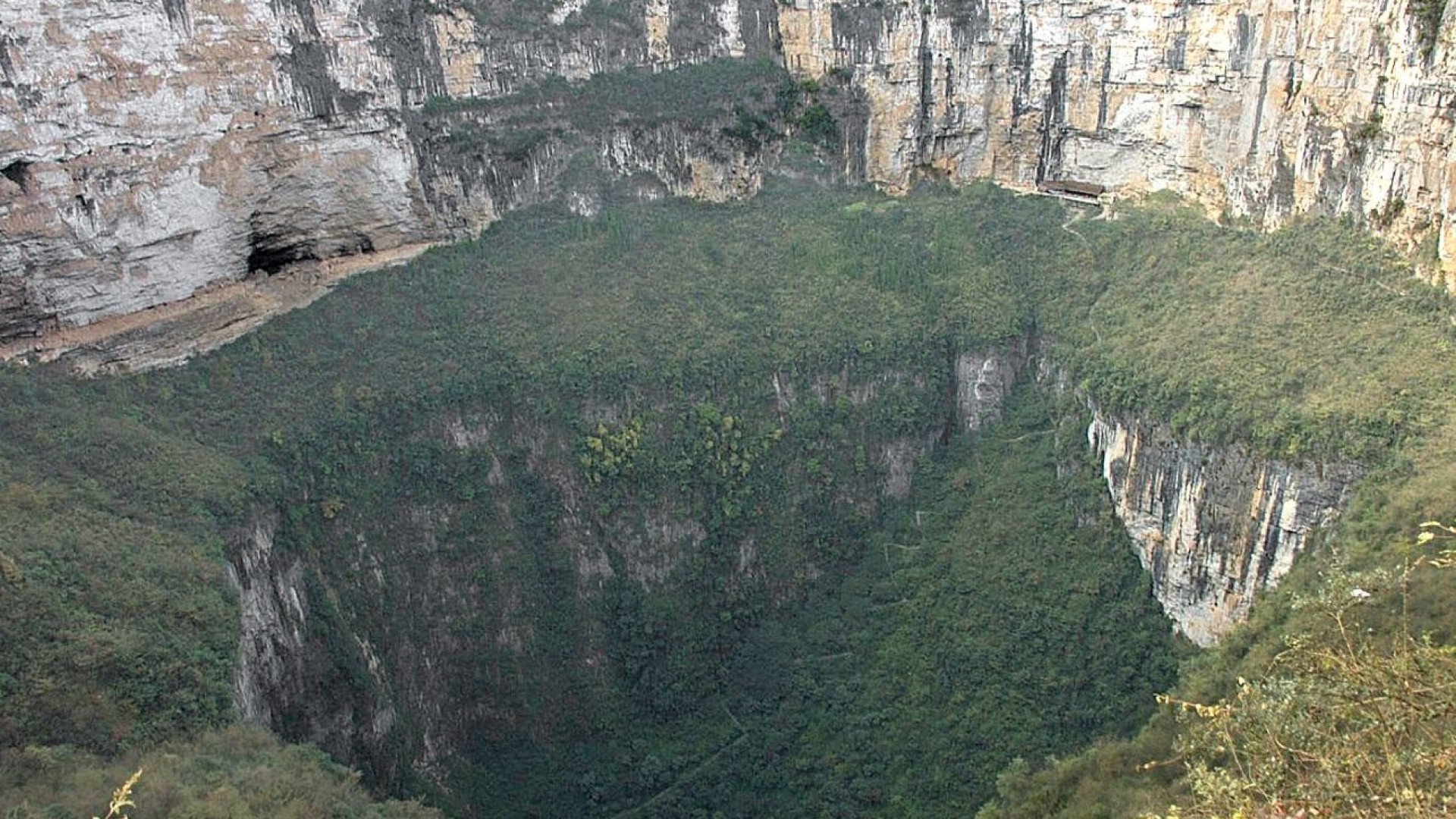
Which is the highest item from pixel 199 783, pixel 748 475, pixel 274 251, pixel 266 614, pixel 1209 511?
pixel 274 251

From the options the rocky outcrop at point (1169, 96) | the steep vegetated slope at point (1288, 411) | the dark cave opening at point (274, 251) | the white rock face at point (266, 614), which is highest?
the rocky outcrop at point (1169, 96)

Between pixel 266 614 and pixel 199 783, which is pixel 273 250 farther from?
pixel 199 783

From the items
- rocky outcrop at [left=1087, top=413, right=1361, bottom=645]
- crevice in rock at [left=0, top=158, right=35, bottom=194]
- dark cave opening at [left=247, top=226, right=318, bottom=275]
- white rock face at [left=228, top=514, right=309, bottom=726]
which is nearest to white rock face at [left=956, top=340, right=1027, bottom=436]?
rocky outcrop at [left=1087, top=413, right=1361, bottom=645]

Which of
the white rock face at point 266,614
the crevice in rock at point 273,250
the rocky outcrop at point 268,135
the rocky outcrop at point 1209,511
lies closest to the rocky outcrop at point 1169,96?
the rocky outcrop at point 268,135

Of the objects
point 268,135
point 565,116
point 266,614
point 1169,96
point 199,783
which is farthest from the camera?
point 565,116

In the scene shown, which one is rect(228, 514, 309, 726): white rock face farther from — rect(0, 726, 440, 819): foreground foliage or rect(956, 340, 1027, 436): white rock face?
rect(956, 340, 1027, 436): white rock face

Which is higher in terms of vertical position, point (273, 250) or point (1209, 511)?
point (273, 250)

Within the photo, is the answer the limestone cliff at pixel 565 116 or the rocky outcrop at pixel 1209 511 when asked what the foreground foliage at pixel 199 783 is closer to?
the limestone cliff at pixel 565 116

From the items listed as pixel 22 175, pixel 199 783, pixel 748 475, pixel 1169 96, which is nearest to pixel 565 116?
pixel 748 475
